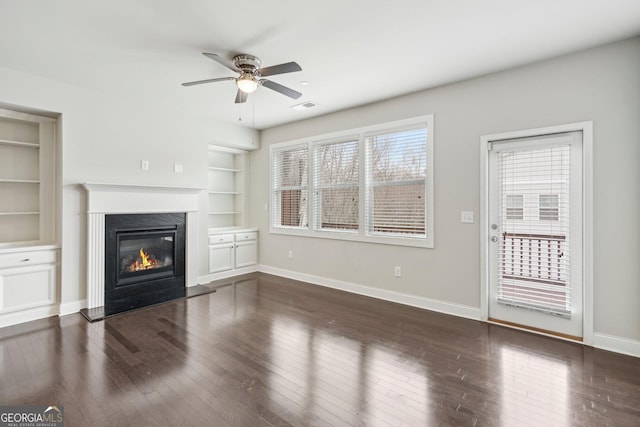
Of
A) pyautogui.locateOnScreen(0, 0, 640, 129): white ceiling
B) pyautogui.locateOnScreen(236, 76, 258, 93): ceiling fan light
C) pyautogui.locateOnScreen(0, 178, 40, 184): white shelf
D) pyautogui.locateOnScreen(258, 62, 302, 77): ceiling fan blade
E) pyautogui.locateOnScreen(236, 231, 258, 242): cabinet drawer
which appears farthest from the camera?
pyautogui.locateOnScreen(236, 231, 258, 242): cabinet drawer

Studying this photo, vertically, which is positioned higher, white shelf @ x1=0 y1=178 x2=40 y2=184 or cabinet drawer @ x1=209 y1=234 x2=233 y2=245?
white shelf @ x1=0 y1=178 x2=40 y2=184

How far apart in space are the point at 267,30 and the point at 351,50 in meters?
0.81

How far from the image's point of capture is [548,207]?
3.19m

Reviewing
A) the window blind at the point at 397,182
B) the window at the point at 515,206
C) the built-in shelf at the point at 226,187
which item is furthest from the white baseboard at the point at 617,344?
the built-in shelf at the point at 226,187

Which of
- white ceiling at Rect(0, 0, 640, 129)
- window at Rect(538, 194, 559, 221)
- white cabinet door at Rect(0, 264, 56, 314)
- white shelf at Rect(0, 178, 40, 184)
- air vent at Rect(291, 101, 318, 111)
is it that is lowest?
white cabinet door at Rect(0, 264, 56, 314)

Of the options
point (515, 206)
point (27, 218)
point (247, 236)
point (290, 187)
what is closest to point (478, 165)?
point (515, 206)

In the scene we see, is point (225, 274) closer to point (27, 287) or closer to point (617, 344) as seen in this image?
point (27, 287)

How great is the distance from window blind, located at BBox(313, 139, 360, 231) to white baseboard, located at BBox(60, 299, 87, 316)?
129 inches

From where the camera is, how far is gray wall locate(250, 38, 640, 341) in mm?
2807

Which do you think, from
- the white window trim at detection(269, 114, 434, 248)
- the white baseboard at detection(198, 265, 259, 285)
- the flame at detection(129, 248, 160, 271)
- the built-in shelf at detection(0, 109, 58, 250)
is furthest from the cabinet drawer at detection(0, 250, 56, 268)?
the white window trim at detection(269, 114, 434, 248)

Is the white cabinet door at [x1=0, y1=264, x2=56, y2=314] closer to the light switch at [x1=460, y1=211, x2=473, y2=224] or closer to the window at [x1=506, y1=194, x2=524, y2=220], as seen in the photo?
the light switch at [x1=460, y1=211, x2=473, y2=224]

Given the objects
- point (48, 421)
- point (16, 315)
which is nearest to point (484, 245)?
point (48, 421)

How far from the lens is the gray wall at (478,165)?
110 inches

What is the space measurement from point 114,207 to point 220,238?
182cm
